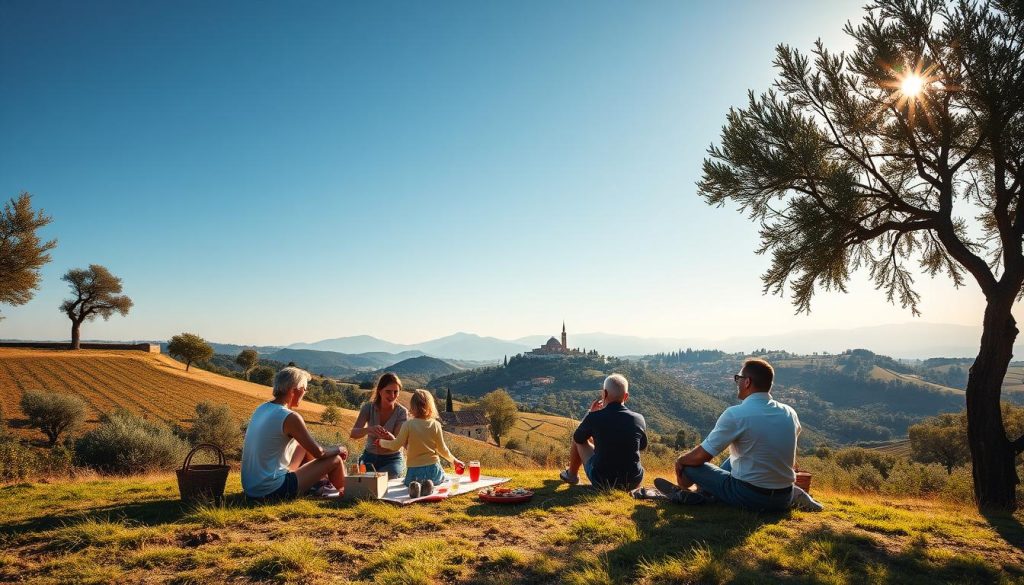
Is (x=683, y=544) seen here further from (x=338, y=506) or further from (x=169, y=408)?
(x=169, y=408)

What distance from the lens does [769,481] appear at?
5.39 meters

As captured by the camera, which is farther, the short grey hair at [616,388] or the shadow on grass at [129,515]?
the short grey hair at [616,388]

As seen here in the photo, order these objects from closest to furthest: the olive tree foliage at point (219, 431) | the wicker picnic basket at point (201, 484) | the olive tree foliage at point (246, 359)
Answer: the wicker picnic basket at point (201, 484) < the olive tree foliage at point (219, 431) < the olive tree foliage at point (246, 359)

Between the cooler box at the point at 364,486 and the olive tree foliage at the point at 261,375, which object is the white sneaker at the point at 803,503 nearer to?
the cooler box at the point at 364,486

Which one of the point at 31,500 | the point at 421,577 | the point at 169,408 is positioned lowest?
the point at 169,408

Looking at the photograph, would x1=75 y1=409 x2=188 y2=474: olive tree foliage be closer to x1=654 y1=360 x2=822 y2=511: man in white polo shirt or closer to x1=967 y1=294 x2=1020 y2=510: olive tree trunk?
→ x1=654 y1=360 x2=822 y2=511: man in white polo shirt

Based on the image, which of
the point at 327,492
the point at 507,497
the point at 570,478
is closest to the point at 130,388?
the point at 327,492

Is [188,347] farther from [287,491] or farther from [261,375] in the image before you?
[287,491]

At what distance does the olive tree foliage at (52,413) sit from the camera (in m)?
21.9

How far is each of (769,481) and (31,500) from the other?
364 inches

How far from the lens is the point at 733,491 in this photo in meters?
5.61

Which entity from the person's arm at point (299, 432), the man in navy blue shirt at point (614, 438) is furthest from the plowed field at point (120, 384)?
the man in navy blue shirt at point (614, 438)

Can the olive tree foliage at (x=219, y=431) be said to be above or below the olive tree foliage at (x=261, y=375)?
above

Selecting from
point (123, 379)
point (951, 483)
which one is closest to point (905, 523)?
point (951, 483)
